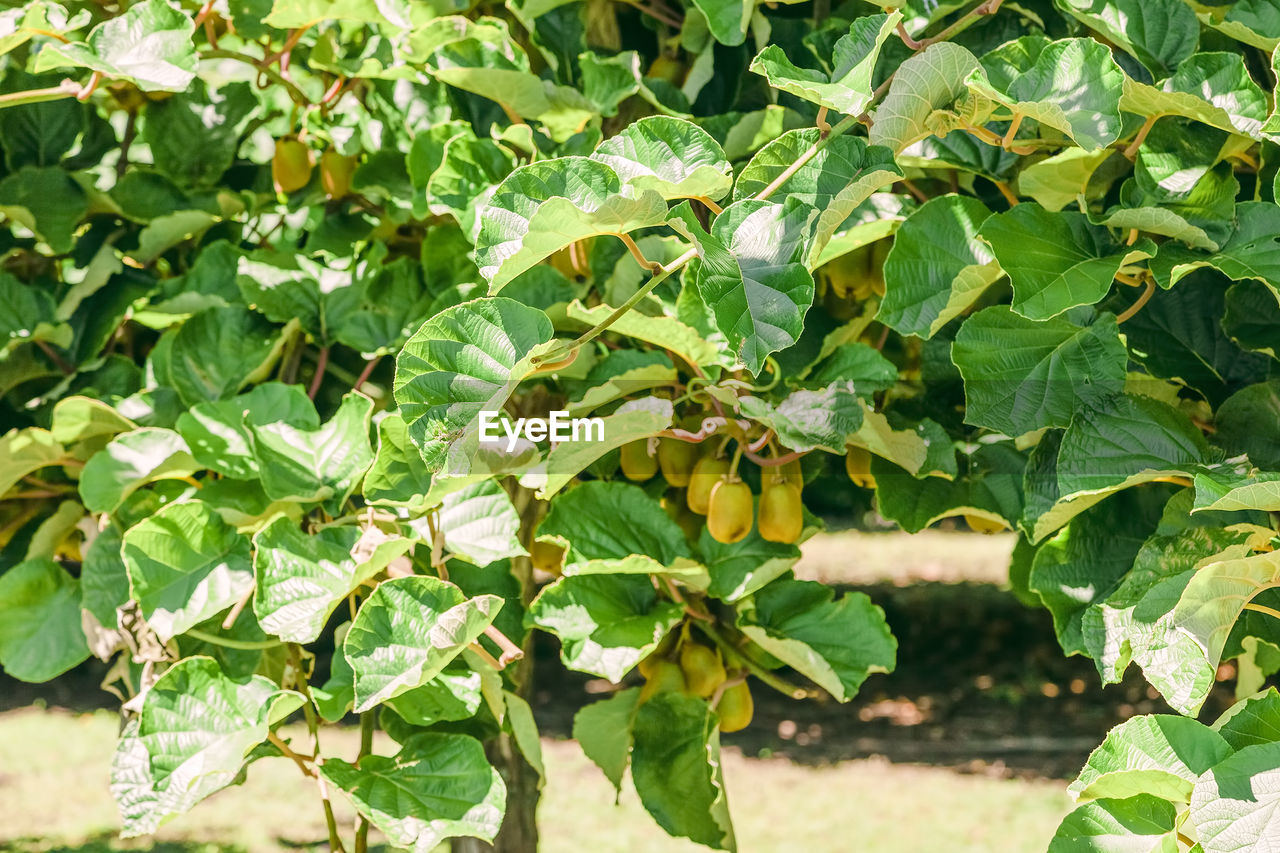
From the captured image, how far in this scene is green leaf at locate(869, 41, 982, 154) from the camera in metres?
0.95

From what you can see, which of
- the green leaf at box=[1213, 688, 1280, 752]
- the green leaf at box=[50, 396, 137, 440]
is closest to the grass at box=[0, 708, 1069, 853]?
the green leaf at box=[50, 396, 137, 440]

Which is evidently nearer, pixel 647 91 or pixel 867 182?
Answer: pixel 867 182

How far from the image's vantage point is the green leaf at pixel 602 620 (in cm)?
123

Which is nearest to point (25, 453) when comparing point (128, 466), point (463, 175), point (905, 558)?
point (128, 466)

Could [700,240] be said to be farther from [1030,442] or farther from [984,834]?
[984,834]

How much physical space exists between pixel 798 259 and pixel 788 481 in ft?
1.67

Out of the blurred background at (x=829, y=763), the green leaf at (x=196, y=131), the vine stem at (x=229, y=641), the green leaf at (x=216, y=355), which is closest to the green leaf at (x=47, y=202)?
the green leaf at (x=196, y=131)

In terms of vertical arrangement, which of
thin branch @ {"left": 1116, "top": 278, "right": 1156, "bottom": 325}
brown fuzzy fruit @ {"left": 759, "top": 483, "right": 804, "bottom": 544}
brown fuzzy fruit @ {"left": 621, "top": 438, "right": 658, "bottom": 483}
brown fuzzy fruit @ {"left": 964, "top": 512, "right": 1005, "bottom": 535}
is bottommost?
brown fuzzy fruit @ {"left": 964, "top": 512, "right": 1005, "bottom": 535}

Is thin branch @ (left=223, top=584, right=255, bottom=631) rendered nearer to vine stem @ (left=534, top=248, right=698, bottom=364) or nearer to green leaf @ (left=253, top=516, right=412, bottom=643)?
green leaf @ (left=253, top=516, right=412, bottom=643)

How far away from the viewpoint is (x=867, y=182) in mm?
943

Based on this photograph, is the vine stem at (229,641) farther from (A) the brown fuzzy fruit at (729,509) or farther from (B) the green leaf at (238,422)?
(A) the brown fuzzy fruit at (729,509)

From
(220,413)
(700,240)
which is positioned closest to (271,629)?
(220,413)

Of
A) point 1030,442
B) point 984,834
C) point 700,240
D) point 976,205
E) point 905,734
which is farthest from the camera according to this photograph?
point 905,734

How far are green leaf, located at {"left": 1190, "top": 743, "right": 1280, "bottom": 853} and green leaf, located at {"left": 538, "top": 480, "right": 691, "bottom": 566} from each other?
583mm
